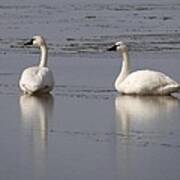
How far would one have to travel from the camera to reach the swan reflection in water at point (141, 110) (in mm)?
13438

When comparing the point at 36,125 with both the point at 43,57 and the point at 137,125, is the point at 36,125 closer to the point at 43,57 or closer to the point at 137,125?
the point at 137,125

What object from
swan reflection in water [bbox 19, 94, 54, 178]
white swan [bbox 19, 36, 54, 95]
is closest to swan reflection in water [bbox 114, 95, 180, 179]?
swan reflection in water [bbox 19, 94, 54, 178]

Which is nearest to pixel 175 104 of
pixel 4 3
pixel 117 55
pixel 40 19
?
pixel 117 55

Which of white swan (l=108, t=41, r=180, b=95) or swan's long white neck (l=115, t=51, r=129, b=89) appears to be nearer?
white swan (l=108, t=41, r=180, b=95)

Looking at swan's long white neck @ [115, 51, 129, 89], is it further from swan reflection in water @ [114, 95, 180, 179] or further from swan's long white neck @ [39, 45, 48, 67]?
swan's long white neck @ [39, 45, 48, 67]

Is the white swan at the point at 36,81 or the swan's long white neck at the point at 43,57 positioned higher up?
the swan's long white neck at the point at 43,57

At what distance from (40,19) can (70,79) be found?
16.0 metres

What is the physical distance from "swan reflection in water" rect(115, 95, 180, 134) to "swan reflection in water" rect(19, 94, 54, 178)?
96cm

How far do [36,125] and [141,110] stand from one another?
2.00 m

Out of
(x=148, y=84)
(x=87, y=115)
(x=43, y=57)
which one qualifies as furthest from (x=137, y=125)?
(x=43, y=57)

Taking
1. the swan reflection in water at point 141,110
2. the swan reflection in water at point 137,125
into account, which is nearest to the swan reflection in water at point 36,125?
the swan reflection in water at point 137,125

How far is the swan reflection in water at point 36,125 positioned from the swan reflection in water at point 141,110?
0.96 metres

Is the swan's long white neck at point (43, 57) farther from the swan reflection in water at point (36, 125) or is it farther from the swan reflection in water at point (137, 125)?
the swan reflection in water at point (137, 125)

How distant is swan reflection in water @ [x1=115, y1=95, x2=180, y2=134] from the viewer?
13.4 meters
